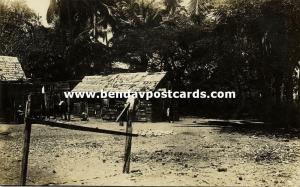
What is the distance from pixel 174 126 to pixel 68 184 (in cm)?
977

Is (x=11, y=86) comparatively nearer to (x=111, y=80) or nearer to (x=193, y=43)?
(x=111, y=80)

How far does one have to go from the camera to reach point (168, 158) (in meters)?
8.98

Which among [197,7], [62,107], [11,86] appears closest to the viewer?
[197,7]

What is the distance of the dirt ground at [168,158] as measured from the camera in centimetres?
679

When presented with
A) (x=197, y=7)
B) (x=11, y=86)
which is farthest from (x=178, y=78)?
(x=11, y=86)

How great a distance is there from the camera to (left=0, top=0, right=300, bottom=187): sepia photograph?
7367 millimetres

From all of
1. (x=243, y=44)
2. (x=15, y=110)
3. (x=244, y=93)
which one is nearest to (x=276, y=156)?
(x=244, y=93)

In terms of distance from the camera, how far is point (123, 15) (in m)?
9.09

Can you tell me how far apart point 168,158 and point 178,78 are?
6.19ft

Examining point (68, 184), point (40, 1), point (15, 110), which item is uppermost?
point (40, 1)

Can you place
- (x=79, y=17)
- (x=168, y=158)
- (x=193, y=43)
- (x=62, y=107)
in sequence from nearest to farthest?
1. (x=79, y=17)
2. (x=168, y=158)
3. (x=193, y=43)
4. (x=62, y=107)

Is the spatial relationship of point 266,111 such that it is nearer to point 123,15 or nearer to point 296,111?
point 296,111

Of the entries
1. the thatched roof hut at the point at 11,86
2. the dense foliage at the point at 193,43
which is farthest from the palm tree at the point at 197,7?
the thatched roof hut at the point at 11,86

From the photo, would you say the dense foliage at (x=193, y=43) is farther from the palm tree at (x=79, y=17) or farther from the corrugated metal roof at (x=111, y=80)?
the corrugated metal roof at (x=111, y=80)
